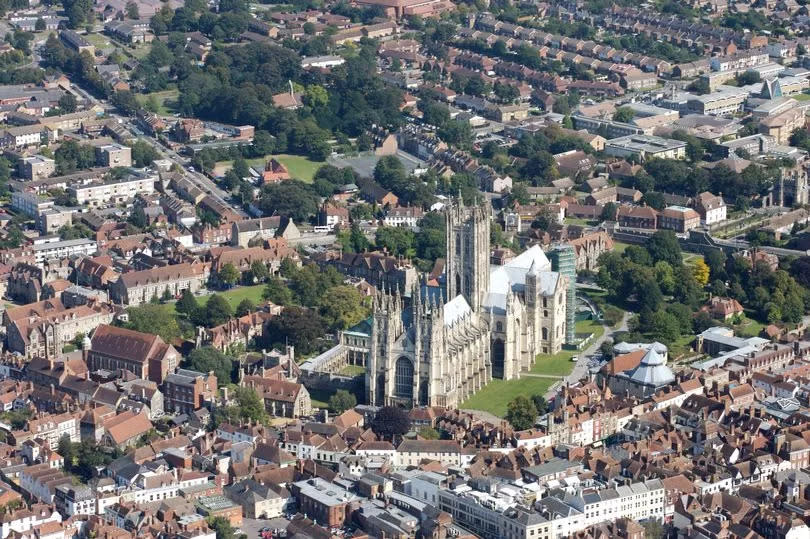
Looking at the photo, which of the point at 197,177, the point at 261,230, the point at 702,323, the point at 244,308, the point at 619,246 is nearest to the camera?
the point at 702,323

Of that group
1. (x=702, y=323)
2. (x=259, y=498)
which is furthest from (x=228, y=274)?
(x=259, y=498)

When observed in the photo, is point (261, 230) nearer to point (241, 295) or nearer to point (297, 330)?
point (241, 295)

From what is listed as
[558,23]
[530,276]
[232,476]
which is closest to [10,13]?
[558,23]

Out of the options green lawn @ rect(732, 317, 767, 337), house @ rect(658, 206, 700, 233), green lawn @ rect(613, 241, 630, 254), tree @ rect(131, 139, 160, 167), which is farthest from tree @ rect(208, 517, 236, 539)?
tree @ rect(131, 139, 160, 167)

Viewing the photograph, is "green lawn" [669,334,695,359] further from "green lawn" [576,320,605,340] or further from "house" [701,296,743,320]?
"green lawn" [576,320,605,340]

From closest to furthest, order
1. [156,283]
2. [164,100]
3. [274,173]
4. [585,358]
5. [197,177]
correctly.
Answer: [585,358]
[156,283]
[274,173]
[197,177]
[164,100]
